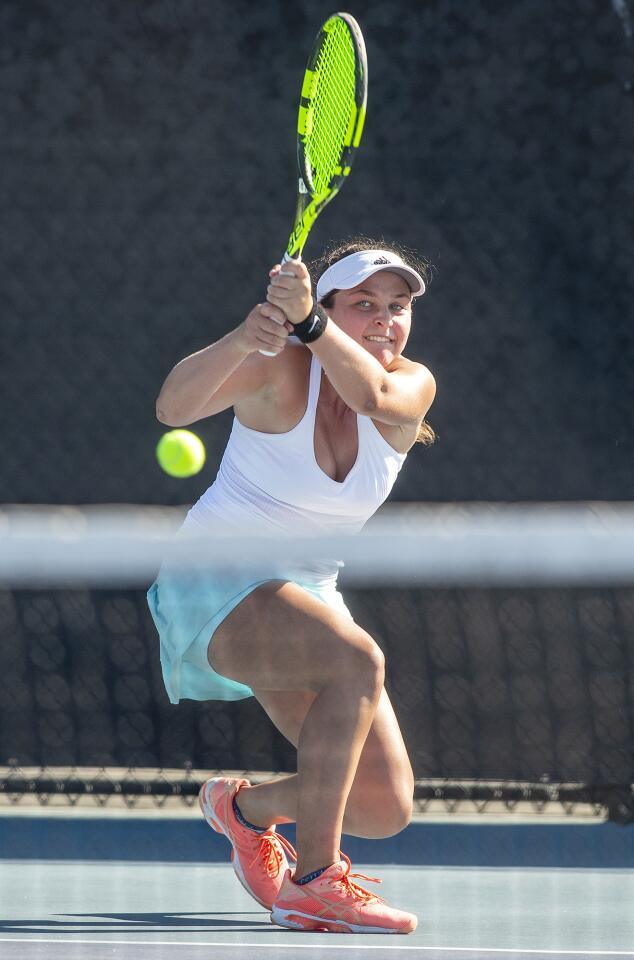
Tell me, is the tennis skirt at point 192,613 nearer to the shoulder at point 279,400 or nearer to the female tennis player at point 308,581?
the female tennis player at point 308,581

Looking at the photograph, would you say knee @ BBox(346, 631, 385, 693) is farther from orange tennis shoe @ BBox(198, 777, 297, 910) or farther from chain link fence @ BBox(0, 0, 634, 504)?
chain link fence @ BBox(0, 0, 634, 504)

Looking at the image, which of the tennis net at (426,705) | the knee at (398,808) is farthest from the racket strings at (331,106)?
the tennis net at (426,705)

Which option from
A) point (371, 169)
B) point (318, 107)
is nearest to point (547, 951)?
point (318, 107)

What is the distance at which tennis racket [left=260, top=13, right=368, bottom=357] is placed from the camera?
7.43ft

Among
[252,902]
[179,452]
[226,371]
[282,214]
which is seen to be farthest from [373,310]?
[282,214]

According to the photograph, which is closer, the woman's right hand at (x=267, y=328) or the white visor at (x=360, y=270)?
the woman's right hand at (x=267, y=328)

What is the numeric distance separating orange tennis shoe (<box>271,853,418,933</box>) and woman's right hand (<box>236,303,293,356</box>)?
0.68 metres

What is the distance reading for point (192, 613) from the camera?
91.4 inches

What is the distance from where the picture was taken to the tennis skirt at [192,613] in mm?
2307

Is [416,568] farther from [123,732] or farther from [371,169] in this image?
[371,169]

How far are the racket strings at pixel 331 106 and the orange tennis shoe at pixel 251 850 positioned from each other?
2.90ft

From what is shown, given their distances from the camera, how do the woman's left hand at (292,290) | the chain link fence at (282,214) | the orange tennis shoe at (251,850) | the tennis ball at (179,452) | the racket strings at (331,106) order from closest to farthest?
the woman's left hand at (292,290) < the racket strings at (331,106) < the orange tennis shoe at (251,850) < the tennis ball at (179,452) < the chain link fence at (282,214)

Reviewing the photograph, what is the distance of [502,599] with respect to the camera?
13.0ft

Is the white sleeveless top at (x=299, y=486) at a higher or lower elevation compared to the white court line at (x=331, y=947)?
higher
